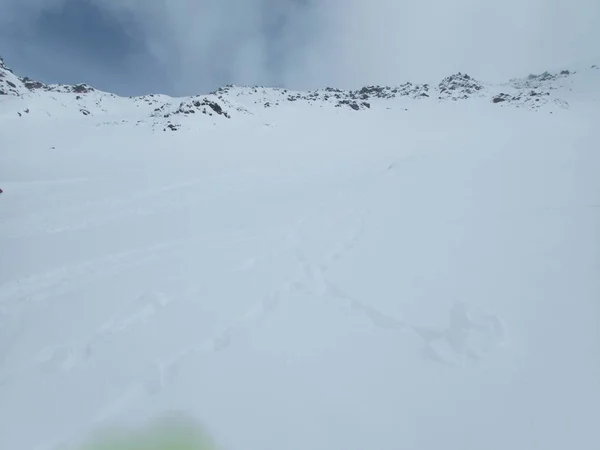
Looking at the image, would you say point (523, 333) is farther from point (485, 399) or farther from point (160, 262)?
point (160, 262)

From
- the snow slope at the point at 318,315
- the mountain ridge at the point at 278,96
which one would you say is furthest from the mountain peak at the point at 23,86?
the snow slope at the point at 318,315

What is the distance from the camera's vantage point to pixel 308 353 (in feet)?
9.76

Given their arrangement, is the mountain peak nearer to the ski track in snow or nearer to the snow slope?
the snow slope

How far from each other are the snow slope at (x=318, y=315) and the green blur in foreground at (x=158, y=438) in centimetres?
9

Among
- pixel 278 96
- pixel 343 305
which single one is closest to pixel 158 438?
pixel 343 305

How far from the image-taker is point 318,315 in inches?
139

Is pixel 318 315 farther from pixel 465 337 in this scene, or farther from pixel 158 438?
pixel 158 438

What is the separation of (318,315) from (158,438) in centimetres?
185

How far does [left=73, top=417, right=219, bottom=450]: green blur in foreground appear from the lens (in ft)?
7.33

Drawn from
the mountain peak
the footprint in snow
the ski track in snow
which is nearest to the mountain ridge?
the mountain peak

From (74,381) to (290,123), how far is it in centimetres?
3809

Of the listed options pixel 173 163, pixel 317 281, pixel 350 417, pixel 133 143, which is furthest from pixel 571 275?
pixel 133 143

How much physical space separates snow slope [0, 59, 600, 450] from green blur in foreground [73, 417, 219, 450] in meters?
0.09

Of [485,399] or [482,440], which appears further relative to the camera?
[485,399]
